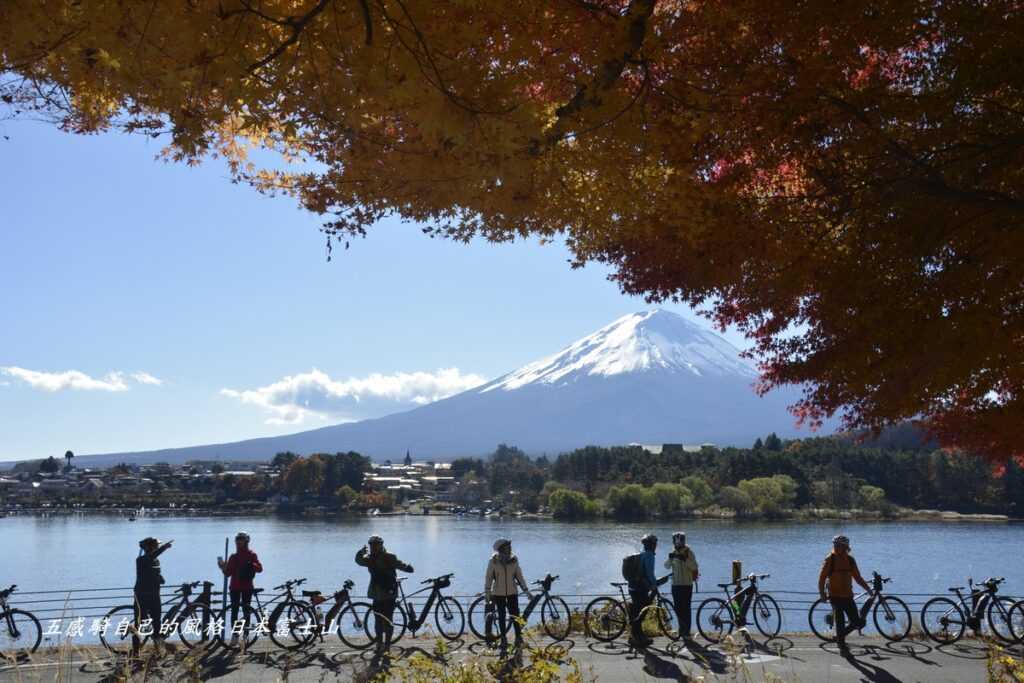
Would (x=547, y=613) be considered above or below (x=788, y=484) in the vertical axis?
above

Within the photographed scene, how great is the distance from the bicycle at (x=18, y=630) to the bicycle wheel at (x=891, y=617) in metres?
9.05

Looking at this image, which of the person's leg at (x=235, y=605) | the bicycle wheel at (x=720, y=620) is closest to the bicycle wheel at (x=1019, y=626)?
the bicycle wheel at (x=720, y=620)

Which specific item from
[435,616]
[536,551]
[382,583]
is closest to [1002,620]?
[435,616]

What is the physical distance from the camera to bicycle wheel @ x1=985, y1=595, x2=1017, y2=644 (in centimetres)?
912

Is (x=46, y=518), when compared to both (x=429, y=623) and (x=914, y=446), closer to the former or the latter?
(x=914, y=446)

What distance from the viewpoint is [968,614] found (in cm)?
938

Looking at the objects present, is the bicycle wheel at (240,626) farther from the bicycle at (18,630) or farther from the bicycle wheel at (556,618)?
the bicycle wheel at (556,618)

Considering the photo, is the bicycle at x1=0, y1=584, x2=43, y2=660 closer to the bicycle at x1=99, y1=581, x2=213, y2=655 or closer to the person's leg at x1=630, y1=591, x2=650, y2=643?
the bicycle at x1=99, y1=581, x2=213, y2=655

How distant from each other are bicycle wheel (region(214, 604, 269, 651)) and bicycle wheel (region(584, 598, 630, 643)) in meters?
3.53

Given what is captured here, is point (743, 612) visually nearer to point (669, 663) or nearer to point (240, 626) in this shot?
point (669, 663)

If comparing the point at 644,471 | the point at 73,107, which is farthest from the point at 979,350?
the point at 644,471

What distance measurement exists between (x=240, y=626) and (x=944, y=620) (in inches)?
303

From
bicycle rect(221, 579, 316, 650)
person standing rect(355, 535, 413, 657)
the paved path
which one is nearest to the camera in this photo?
the paved path

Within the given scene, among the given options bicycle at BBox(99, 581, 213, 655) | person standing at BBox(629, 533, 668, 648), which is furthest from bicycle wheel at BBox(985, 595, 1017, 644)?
bicycle at BBox(99, 581, 213, 655)
